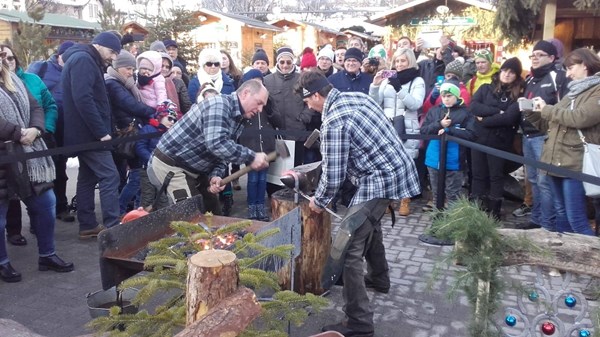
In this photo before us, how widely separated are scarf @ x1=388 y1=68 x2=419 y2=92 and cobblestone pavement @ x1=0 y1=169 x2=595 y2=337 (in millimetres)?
2004

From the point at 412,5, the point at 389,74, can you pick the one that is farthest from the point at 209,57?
the point at 412,5

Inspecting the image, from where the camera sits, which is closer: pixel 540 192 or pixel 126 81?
pixel 540 192

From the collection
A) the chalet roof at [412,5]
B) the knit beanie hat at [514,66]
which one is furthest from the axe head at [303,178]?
the chalet roof at [412,5]

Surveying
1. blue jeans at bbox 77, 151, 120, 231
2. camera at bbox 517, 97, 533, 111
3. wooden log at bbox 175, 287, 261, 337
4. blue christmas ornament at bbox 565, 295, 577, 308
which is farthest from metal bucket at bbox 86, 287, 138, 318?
camera at bbox 517, 97, 533, 111

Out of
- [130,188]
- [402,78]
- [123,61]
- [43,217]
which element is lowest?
[130,188]

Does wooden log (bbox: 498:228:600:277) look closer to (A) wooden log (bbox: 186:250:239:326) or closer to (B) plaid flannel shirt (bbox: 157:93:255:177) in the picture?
(A) wooden log (bbox: 186:250:239:326)

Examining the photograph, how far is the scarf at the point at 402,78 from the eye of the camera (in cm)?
668

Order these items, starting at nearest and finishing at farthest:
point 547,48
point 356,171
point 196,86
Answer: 1. point 356,171
2. point 547,48
3. point 196,86

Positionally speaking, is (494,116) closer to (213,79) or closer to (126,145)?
(213,79)

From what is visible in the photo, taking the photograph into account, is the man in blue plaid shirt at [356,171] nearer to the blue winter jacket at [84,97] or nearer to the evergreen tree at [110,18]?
the blue winter jacket at [84,97]

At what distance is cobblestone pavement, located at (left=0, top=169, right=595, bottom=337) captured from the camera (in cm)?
408

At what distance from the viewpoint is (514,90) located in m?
6.12

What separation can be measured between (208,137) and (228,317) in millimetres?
2533

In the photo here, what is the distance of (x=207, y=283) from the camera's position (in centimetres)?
205
